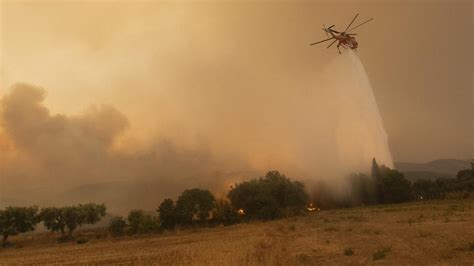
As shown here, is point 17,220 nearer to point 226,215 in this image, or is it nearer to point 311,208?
point 226,215

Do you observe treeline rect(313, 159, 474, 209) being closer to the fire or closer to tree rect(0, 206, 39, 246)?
the fire

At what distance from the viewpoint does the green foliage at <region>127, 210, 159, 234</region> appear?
77.9 m

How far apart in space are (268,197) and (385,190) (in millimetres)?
30255

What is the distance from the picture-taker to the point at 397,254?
25375 millimetres

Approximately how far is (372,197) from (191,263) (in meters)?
76.8

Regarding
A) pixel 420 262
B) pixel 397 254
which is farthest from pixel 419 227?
pixel 420 262

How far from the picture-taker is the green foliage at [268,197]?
3236 inches

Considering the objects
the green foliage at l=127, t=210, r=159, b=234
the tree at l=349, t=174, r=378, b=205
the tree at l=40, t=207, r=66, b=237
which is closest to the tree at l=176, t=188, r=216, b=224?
the green foliage at l=127, t=210, r=159, b=234

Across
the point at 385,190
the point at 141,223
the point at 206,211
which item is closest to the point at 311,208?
the point at 385,190

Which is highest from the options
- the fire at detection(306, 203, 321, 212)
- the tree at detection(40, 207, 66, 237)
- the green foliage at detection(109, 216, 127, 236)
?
the tree at detection(40, 207, 66, 237)

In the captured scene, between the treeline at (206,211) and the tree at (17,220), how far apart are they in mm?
16954

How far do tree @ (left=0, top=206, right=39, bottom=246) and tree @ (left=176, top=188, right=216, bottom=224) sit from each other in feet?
100

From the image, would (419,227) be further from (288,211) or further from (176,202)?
(176,202)

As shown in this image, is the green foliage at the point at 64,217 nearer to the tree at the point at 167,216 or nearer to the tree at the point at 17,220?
the tree at the point at 17,220
